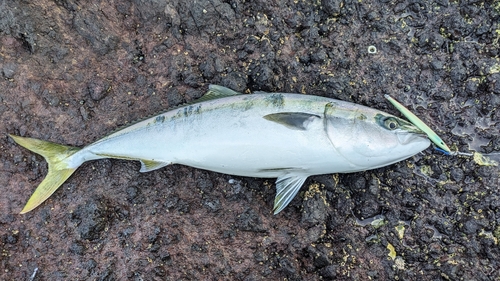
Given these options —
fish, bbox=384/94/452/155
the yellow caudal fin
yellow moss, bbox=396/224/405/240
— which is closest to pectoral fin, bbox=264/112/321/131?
fish, bbox=384/94/452/155

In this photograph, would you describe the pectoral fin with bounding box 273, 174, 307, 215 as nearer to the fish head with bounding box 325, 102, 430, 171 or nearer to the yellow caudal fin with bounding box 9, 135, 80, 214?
the fish head with bounding box 325, 102, 430, 171

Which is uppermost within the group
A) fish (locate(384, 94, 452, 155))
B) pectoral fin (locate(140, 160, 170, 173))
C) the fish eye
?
the fish eye

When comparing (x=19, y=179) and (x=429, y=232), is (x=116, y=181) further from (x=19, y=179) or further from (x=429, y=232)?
(x=429, y=232)

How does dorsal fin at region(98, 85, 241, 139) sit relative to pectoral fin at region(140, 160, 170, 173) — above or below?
above

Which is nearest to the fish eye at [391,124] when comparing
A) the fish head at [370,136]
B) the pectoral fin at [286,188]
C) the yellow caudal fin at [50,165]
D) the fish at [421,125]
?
the fish head at [370,136]

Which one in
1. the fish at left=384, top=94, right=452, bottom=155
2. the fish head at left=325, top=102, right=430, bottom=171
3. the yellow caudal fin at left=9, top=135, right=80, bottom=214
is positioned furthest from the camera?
the yellow caudal fin at left=9, top=135, right=80, bottom=214

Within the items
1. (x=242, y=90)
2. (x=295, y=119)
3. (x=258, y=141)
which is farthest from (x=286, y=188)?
(x=242, y=90)

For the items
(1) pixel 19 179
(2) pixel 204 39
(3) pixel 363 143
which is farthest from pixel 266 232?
(1) pixel 19 179
